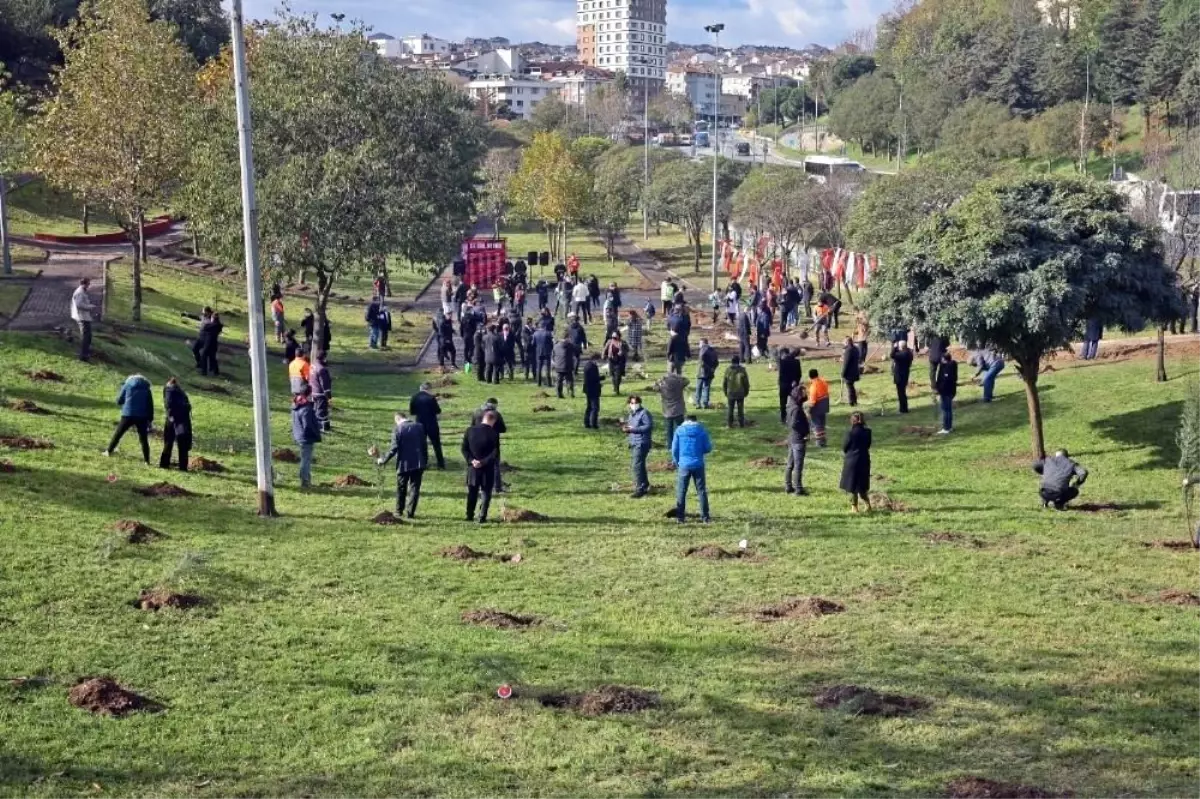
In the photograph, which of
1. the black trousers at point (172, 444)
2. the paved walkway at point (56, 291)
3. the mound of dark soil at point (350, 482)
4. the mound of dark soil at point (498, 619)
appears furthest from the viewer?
the paved walkway at point (56, 291)

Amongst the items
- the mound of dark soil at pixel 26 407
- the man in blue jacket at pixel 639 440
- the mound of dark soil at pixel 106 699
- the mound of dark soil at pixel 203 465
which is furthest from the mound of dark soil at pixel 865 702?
the mound of dark soil at pixel 26 407

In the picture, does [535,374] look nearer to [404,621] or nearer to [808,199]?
[404,621]

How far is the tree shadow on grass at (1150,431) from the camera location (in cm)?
2208

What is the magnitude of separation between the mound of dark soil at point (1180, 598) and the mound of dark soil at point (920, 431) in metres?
10.4

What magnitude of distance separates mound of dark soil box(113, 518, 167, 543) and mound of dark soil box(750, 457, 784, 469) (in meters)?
10.9

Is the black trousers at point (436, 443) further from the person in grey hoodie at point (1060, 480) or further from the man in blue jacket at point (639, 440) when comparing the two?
the person in grey hoodie at point (1060, 480)

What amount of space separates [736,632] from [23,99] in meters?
42.3

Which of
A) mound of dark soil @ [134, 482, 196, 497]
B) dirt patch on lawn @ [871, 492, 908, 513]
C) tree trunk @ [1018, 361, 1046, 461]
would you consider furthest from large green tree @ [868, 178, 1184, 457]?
mound of dark soil @ [134, 482, 196, 497]

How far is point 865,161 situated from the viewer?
383 feet

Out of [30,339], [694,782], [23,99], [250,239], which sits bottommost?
[694,782]

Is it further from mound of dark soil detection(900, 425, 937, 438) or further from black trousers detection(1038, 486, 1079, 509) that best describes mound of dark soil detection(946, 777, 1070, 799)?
mound of dark soil detection(900, 425, 937, 438)

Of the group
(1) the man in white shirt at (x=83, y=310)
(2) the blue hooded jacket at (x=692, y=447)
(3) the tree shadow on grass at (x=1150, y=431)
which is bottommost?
(3) the tree shadow on grass at (x=1150, y=431)

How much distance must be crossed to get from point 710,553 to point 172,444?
342 inches

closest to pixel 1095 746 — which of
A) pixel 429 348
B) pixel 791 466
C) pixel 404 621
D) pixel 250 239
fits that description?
pixel 404 621
